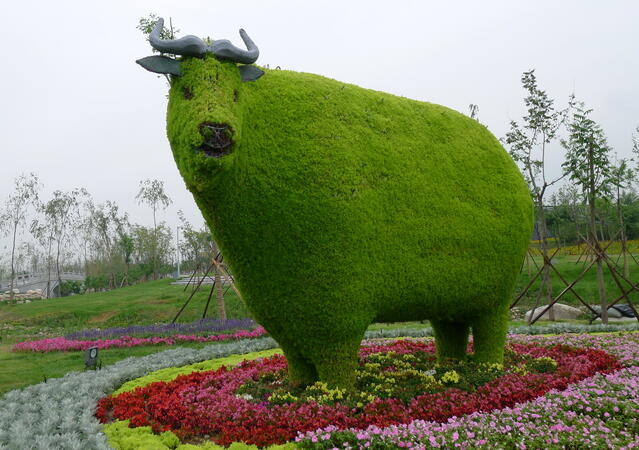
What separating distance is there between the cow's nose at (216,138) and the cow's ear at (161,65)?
0.87m

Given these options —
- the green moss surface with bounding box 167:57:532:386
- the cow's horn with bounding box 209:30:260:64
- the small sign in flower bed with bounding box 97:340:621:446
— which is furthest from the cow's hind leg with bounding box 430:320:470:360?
the cow's horn with bounding box 209:30:260:64

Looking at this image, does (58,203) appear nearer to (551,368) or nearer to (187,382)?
(187,382)

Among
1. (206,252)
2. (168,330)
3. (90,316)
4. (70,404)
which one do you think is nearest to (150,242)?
(206,252)

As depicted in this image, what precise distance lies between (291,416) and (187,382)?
3.13 meters

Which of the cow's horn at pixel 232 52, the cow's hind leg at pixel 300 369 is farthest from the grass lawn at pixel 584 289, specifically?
the cow's horn at pixel 232 52

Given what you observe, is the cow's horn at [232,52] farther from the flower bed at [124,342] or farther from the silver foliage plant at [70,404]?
the flower bed at [124,342]

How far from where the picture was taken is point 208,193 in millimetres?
5059

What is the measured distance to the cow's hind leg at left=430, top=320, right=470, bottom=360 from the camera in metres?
7.83

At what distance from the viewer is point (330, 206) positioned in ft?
18.0

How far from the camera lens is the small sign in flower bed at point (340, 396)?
5172 millimetres

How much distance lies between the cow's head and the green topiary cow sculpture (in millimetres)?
13

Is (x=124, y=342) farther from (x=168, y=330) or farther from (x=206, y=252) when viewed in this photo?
(x=206, y=252)

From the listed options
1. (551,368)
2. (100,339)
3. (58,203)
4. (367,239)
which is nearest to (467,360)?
(551,368)

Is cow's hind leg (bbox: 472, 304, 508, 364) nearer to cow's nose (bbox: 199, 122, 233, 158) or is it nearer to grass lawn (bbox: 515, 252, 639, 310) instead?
cow's nose (bbox: 199, 122, 233, 158)
